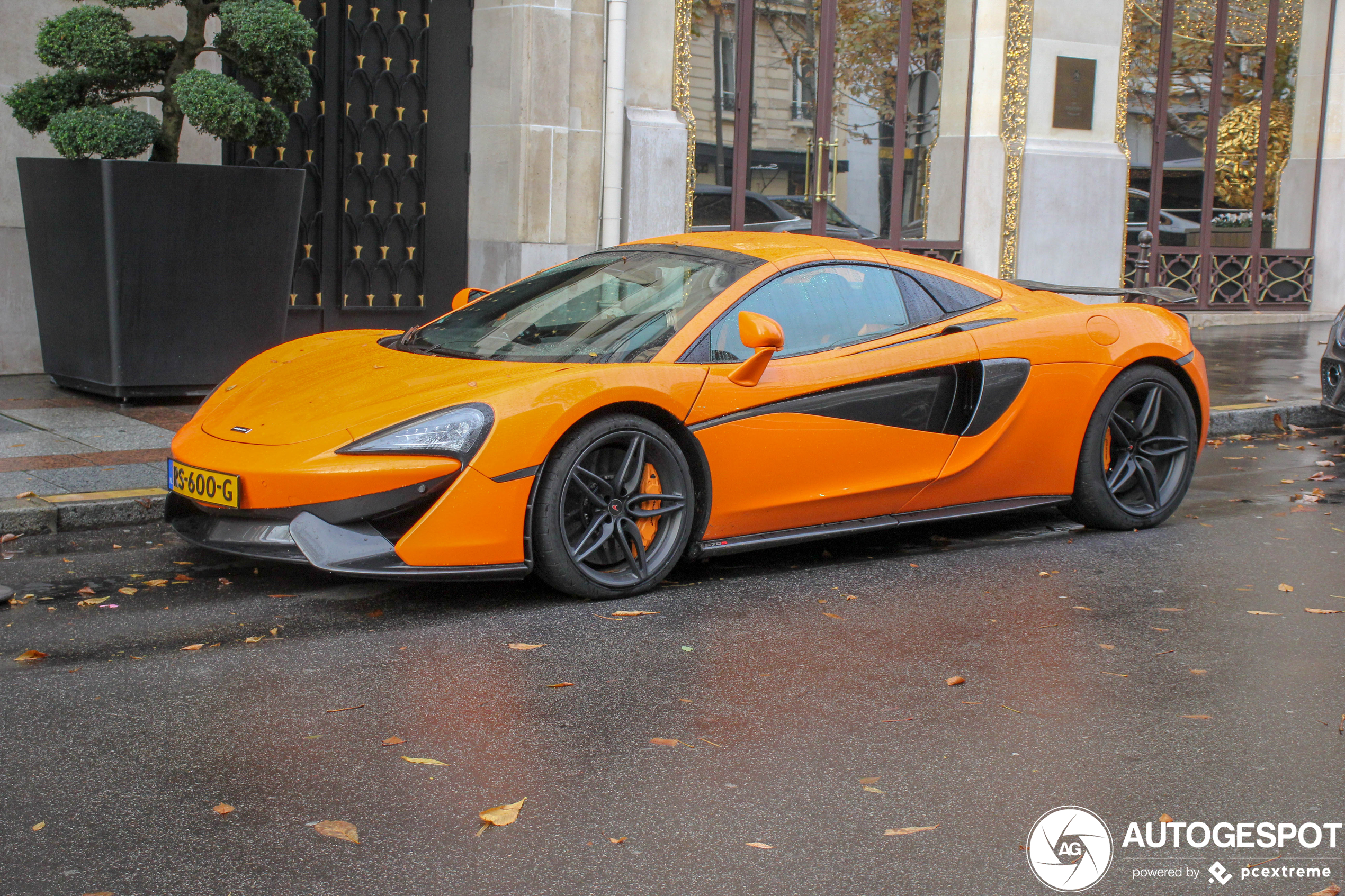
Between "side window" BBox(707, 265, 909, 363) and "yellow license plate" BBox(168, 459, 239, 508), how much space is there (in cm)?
176

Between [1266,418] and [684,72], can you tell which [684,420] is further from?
[684,72]

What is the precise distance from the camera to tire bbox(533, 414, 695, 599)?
485 cm

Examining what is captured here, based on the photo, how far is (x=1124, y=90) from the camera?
15.1 m

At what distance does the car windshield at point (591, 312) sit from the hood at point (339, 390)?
18 cm

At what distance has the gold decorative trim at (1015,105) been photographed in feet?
47.3

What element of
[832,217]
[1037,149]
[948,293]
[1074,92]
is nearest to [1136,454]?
[948,293]

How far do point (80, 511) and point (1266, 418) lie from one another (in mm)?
7763

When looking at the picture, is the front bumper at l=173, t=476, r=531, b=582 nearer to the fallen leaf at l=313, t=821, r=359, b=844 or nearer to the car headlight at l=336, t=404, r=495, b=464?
the car headlight at l=336, t=404, r=495, b=464

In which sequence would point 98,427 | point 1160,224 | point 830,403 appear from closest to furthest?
point 830,403
point 98,427
point 1160,224

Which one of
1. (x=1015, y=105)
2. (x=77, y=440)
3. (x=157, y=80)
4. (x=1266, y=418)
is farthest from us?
(x=1015, y=105)

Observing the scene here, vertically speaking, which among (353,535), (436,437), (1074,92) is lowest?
(353,535)

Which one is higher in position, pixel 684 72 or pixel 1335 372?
pixel 684 72

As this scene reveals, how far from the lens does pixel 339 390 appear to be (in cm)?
512

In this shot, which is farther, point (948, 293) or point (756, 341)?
point (948, 293)
